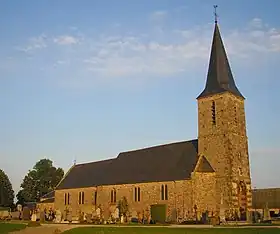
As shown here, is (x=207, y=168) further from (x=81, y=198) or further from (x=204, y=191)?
(x=81, y=198)

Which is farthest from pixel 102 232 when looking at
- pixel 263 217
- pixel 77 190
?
pixel 77 190

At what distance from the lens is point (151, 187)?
46.8m

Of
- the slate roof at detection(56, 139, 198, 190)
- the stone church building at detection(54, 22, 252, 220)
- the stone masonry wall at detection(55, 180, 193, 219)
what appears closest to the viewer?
the stone masonry wall at detection(55, 180, 193, 219)

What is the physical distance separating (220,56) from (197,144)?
34.2ft

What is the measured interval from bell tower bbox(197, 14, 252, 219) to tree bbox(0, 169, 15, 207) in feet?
171

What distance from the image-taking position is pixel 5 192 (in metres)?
84.4

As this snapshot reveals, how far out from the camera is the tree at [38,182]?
82688 millimetres

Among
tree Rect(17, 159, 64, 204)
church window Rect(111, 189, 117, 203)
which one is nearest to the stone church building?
church window Rect(111, 189, 117, 203)

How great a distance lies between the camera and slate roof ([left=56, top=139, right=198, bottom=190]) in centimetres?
4600

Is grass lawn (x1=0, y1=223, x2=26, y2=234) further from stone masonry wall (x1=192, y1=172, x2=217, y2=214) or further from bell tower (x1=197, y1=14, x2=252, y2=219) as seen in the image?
bell tower (x1=197, y1=14, x2=252, y2=219)

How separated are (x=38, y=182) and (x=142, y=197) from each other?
41650mm

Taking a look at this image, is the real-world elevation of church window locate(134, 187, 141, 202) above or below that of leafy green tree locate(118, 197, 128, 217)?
above

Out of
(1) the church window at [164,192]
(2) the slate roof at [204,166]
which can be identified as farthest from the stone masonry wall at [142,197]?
(2) the slate roof at [204,166]

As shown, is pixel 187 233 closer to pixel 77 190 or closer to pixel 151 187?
pixel 151 187
